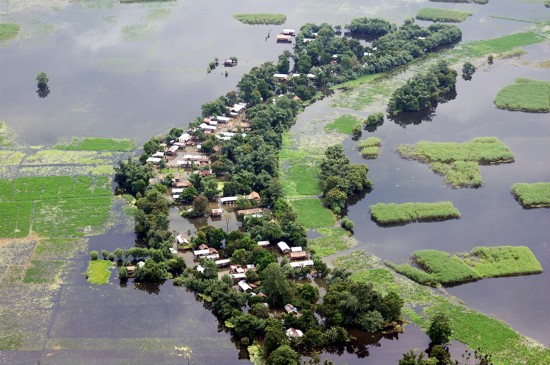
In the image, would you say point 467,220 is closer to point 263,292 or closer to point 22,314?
point 263,292

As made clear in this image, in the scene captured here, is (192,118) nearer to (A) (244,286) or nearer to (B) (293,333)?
(A) (244,286)

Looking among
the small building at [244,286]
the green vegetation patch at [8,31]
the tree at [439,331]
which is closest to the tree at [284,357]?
the small building at [244,286]

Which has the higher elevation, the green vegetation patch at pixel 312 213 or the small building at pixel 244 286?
the green vegetation patch at pixel 312 213

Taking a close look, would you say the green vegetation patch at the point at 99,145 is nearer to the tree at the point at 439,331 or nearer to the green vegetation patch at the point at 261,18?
the green vegetation patch at the point at 261,18

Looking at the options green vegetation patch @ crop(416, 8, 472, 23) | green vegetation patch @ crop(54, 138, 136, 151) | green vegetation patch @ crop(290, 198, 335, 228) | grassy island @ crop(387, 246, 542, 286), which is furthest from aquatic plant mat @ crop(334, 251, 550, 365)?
green vegetation patch @ crop(416, 8, 472, 23)

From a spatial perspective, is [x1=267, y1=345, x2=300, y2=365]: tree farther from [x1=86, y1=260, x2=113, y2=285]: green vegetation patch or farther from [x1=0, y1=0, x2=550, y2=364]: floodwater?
[x1=86, y1=260, x2=113, y2=285]: green vegetation patch

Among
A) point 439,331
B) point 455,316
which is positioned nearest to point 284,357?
point 439,331
